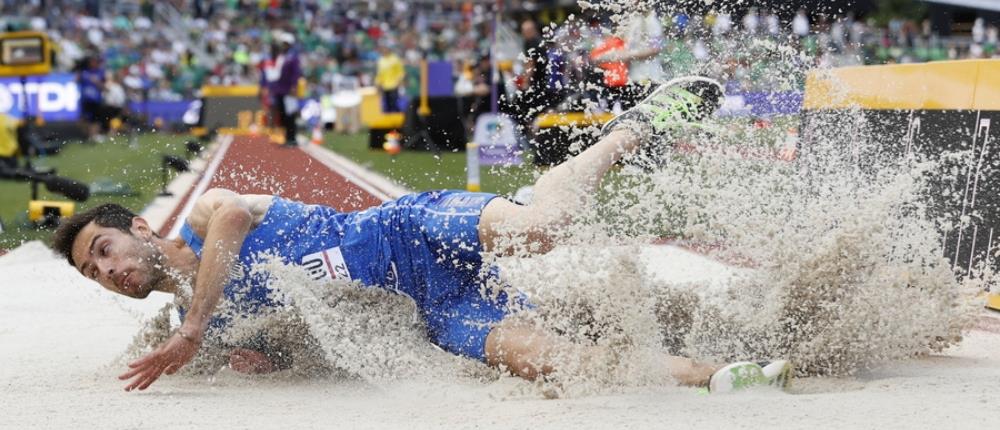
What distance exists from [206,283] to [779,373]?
1781mm

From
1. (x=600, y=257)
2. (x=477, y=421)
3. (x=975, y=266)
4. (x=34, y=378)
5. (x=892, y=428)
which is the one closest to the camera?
(x=892, y=428)

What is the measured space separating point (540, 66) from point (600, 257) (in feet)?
21.1

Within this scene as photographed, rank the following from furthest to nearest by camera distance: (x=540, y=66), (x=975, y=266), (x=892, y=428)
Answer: (x=540, y=66) < (x=975, y=266) < (x=892, y=428)

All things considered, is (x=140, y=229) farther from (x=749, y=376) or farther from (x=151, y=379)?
(x=749, y=376)

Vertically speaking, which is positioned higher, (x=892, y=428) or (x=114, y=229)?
(x=114, y=229)

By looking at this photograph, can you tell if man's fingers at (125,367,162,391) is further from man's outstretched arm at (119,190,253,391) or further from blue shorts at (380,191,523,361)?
blue shorts at (380,191,523,361)

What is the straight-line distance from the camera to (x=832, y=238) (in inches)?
137

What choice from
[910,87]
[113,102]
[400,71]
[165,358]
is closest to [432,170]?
[910,87]

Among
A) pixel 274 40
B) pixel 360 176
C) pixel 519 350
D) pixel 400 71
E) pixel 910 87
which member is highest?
pixel 274 40

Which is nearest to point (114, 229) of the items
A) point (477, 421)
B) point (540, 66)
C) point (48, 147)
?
point (477, 421)

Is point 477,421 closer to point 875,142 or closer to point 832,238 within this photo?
point 832,238

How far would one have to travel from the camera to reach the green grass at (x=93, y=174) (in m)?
8.73

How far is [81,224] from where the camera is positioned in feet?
11.7

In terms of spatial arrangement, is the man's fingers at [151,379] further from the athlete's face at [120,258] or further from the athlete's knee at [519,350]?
the athlete's knee at [519,350]
